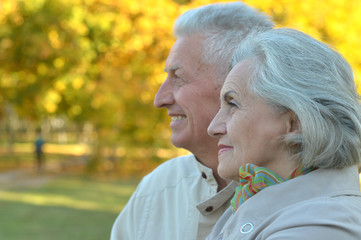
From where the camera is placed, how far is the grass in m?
10.5

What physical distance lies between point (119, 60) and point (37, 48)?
2.39m

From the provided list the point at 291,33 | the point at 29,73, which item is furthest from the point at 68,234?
the point at 291,33

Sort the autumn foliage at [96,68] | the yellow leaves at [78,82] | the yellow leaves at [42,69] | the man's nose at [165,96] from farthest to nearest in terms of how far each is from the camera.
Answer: the yellow leaves at [42,69] → the yellow leaves at [78,82] → the autumn foliage at [96,68] → the man's nose at [165,96]

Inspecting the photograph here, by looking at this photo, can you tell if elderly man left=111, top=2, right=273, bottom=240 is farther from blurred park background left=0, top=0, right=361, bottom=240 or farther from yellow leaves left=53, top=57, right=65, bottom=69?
yellow leaves left=53, top=57, right=65, bottom=69

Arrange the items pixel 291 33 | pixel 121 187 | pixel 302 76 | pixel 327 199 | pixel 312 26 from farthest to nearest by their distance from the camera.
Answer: pixel 121 187 → pixel 312 26 → pixel 291 33 → pixel 302 76 → pixel 327 199

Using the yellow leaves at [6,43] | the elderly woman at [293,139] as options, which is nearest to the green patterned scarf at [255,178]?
the elderly woman at [293,139]

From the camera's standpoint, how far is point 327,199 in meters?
1.20

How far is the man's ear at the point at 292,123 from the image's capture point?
1.31 meters

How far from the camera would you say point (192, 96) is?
2182mm

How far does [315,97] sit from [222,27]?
95cm

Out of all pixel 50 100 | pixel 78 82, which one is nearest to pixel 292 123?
pixel 78 82

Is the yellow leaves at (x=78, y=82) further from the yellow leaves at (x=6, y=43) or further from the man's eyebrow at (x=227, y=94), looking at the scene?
the man's eyebrow at (x=227, y=94)

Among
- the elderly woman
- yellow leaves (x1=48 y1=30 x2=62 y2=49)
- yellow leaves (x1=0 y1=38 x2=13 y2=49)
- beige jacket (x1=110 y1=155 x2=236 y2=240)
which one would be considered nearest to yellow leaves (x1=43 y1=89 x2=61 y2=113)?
yellow leaves (x1=48 y1=30 x2=62 y2=49)

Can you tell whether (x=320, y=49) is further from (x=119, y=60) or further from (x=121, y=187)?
(x=121, y=187)
